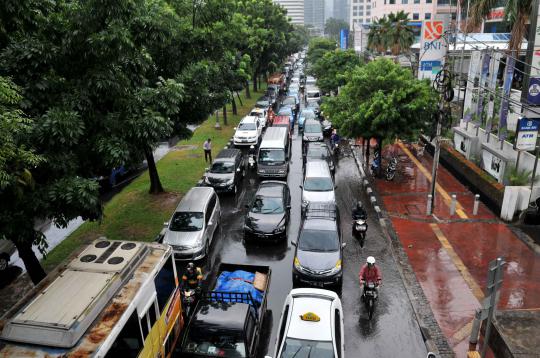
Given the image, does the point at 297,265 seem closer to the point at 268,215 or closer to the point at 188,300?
the point at 188,300

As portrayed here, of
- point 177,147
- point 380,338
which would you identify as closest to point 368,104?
point 380,338

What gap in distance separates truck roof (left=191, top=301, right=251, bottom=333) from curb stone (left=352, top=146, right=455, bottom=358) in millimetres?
4698

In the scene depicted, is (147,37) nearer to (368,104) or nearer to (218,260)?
(218,260)

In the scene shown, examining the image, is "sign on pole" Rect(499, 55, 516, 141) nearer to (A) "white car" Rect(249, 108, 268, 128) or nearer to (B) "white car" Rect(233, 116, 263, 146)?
(B) "white car" Rect(233, 116, 263, 146)

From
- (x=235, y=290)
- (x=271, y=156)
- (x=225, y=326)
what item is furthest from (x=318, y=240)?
(x=271, y=156)

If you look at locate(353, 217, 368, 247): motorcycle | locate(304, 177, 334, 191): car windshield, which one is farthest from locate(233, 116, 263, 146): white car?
locate(353, 217, 368, 247): motorcycle

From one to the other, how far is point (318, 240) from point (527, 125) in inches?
369

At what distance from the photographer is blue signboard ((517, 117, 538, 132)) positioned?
1558 centimetres

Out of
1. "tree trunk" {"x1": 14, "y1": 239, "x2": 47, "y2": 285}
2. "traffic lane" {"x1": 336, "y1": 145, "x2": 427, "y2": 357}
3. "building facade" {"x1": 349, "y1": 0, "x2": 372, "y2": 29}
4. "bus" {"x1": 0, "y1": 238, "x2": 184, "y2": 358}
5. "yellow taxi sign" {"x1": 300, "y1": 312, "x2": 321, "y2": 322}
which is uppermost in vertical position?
"building facade" {"x1": 349, "y1": 0, "x2": 372, "y2": 29}

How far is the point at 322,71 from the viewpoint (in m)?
42.7

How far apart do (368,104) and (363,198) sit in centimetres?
439

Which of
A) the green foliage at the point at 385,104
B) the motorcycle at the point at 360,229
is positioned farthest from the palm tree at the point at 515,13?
the motorcycle at the point at 360,229

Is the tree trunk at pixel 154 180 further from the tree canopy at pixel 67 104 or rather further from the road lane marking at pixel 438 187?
the road lane marking at pixel 438 187

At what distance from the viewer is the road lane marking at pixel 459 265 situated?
12.3 metres
